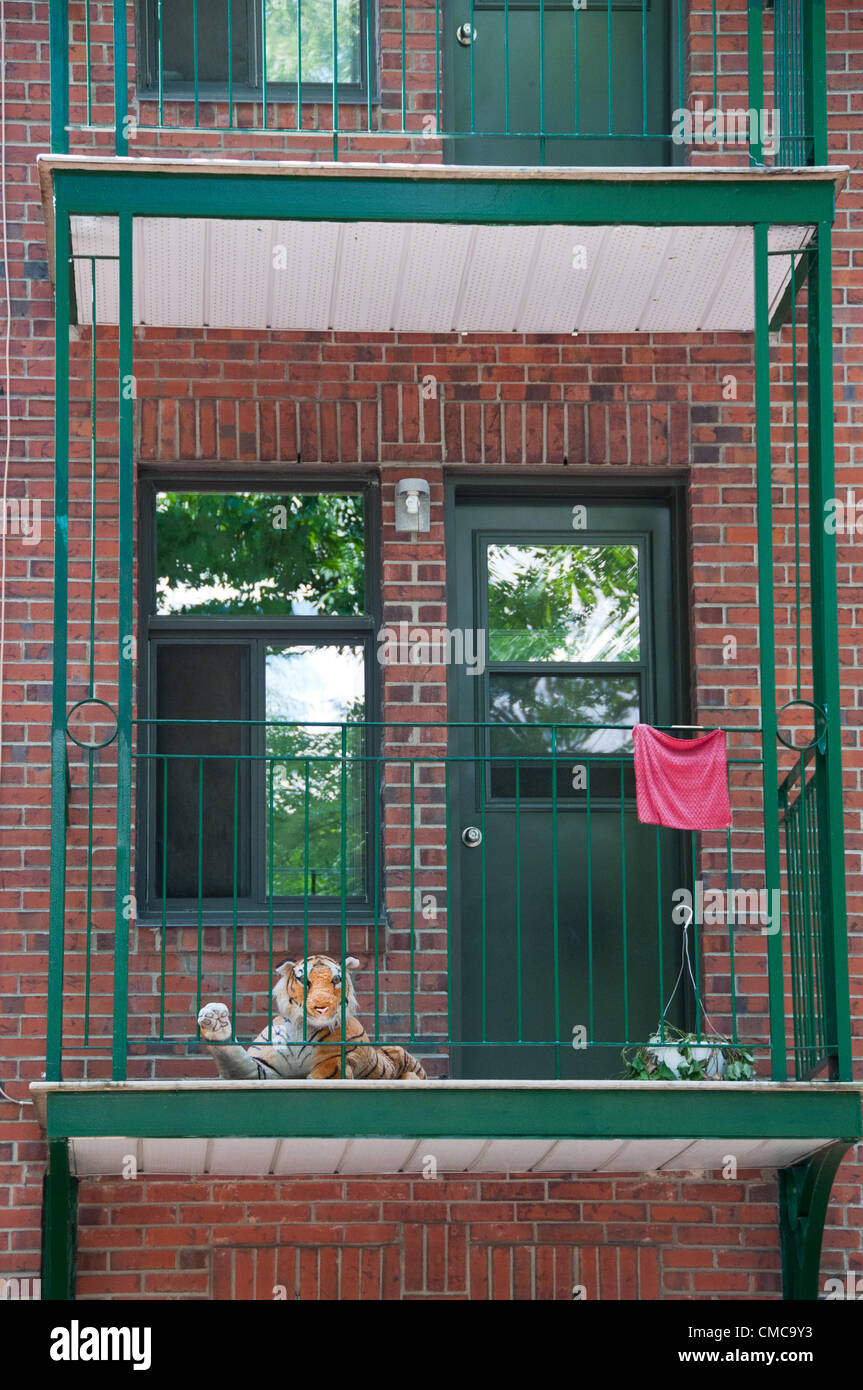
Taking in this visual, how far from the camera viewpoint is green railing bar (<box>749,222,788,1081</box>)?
6441mm

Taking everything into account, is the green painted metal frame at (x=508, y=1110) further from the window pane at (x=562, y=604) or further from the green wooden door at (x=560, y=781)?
the window pane at (x=562, y=604)

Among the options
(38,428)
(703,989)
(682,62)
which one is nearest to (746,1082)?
(703,989)

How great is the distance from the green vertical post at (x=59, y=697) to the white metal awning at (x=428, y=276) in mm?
255

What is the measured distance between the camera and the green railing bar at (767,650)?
21.1 ft

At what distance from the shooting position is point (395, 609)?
7.74m

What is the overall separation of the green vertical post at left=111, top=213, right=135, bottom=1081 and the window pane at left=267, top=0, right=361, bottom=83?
1761 mm

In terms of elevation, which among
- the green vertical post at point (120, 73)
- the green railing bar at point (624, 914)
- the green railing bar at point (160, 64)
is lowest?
the green railing bar at point (624, 914)

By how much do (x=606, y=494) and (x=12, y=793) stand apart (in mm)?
2587

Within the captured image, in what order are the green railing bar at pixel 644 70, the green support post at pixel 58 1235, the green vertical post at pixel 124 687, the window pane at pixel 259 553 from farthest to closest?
the green railing bar at pixel 644 70 < the window pane at pixel 259 553 < the green support post at pixel 58 1235 < the green vertical post at pixel 124 687

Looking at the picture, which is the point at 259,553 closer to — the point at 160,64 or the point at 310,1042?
the point at 160,64

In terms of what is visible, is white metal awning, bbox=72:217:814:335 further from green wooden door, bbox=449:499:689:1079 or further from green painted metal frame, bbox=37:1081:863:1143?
green painted metal frame, bbox=37:1081:863:1143

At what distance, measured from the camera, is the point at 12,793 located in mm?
7469

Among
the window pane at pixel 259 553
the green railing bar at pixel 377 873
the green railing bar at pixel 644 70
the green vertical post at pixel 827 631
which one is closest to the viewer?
the green vertical post at pixel 827 631

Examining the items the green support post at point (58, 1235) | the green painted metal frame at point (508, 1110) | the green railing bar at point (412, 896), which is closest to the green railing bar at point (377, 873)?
the green railing bar at point (412, 896)
